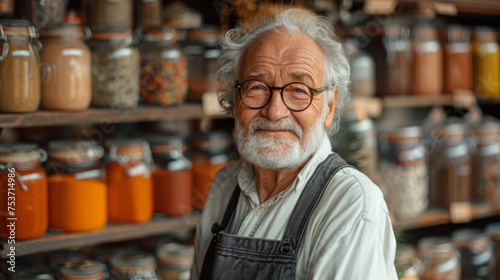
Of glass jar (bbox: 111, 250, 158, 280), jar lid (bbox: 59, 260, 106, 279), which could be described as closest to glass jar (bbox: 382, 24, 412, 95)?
glass jar (bbox: 111, 250, 158, 280)

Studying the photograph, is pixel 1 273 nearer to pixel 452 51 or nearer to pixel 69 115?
pixel 69 115

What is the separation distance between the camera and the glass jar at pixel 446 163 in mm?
2047

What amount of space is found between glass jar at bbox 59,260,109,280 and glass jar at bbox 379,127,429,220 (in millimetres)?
1024

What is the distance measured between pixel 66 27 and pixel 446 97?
1.47 meters

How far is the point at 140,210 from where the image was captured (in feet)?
5.08

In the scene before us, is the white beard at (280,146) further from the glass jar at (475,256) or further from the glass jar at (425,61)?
the glass jar at (475,256)

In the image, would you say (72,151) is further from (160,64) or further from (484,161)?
(484,161)

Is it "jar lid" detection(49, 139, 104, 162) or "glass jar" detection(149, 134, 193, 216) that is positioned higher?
"jar lid" detection(49, 139, 104, 162)

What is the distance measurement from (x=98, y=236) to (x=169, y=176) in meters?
0.28

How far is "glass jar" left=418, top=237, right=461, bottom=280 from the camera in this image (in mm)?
1965

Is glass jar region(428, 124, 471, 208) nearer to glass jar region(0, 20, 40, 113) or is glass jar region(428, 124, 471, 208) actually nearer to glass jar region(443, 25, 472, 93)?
glass jar region(443, 25, 472, 93)

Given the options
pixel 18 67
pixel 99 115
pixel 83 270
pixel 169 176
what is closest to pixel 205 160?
pixel 169 176

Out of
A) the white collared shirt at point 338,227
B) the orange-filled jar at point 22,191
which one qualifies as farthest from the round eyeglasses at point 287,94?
the orange-filled jar at point 22,191

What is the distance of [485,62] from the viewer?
2168 millimetres
